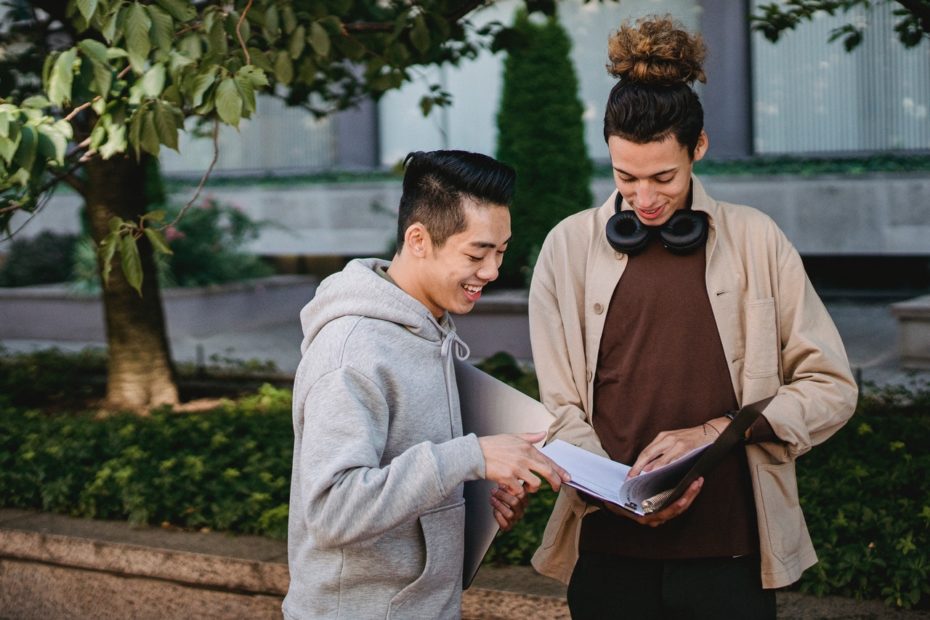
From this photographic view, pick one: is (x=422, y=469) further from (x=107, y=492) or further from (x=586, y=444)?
(x=107, y=492)

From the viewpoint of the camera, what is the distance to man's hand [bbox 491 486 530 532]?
2.54 m

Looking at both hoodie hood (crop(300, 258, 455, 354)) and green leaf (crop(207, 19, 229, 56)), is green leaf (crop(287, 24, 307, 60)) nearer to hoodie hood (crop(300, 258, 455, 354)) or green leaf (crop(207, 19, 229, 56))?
green leaf (crop(207, 19, 229, 56))

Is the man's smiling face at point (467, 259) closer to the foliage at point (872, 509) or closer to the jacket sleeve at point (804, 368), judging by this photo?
the jacket sleeve at point (804, 368)

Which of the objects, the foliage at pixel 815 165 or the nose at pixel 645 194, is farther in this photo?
the foliage at pixel 815 165

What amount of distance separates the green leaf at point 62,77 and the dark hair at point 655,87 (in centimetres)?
201

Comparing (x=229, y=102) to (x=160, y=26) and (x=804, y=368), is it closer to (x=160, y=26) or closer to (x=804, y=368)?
(x=160, y=26)

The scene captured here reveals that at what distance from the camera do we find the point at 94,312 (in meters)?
13.1

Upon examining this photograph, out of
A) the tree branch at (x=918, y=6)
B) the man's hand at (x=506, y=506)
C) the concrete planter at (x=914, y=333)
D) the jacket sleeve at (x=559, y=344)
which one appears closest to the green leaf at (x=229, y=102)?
the jacket sleeve at (x=559, y=344)

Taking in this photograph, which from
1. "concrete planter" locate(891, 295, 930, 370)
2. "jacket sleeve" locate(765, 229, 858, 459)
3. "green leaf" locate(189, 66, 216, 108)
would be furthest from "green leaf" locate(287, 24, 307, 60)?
"concrete planter" locate(891, 295, 930, 370)

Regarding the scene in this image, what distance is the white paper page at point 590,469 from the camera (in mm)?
2412

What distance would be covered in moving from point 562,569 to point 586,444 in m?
0.40

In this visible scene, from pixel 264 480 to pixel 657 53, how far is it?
3.58m

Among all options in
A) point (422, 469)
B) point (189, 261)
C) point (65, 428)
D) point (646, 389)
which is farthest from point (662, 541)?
point (189, 261)

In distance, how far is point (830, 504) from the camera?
4.88 m
